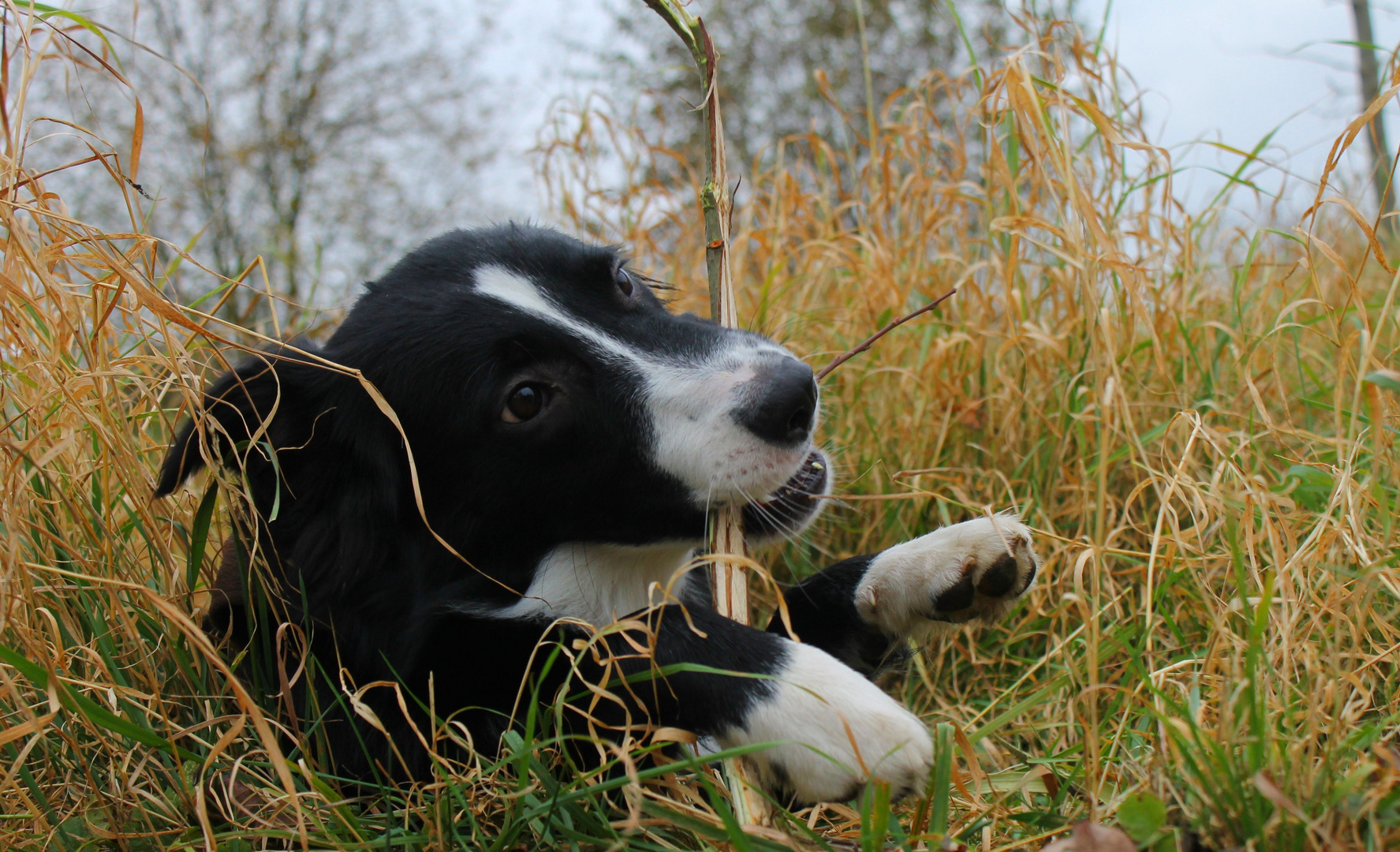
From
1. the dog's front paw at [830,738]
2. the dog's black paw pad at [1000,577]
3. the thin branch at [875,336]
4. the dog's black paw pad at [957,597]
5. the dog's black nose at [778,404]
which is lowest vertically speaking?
the dog's front paw at [830,738]

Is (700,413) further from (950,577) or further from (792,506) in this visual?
(950,577)

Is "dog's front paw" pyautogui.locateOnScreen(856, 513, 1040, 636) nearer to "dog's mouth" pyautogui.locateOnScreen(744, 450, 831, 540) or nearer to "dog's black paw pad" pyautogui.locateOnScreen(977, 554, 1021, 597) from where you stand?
"dog's black paw pad" pyautogui.locateOnScreen(977, 554, 1021, 597)

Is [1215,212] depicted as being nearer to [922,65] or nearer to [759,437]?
[759,437]

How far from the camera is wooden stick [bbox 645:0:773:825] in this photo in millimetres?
1673

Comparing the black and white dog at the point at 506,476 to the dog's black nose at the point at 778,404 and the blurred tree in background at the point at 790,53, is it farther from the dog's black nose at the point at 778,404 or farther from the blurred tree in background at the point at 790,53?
the blurred tree in background at the point at 790,53

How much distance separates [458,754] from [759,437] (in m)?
0.75

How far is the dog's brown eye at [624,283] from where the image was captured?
6.23 feet

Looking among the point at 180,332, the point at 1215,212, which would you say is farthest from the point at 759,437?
the point at 1215,212

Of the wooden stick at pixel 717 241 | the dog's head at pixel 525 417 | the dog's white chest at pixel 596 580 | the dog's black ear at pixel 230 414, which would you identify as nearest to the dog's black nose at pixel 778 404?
the dog's head at pixel 525 417

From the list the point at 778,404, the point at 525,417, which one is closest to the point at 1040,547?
the point at 778,404

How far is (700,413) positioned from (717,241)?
47cm

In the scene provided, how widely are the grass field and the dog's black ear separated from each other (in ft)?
0.24

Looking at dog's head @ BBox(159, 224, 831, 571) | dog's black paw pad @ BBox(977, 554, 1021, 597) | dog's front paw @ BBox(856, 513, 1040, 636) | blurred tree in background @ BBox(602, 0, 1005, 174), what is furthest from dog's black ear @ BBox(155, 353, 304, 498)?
blurred tree in background @ BBox(602, 0, 1005, 174)

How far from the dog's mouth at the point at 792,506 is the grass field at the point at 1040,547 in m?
0.23
